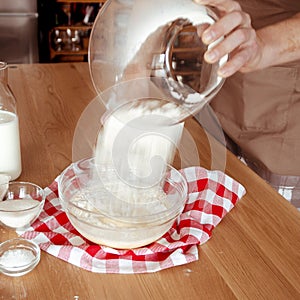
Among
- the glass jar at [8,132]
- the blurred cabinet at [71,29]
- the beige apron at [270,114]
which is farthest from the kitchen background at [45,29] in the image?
the glass jar at [8,132]

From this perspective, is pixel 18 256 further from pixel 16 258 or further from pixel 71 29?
pixel 71 29

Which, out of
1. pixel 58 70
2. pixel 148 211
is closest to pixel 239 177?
pixel 148 211

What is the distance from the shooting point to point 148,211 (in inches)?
35.8

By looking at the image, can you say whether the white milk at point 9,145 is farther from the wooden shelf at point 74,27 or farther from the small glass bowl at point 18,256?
the wooden shelf at point 74,27

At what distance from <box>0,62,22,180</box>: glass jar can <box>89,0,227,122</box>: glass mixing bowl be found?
22cm

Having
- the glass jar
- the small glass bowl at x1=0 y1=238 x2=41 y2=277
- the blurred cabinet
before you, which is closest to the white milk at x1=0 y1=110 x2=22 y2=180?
the glass jar

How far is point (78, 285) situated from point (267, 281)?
0.96 feet

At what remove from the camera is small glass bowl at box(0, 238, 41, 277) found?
0.80 m

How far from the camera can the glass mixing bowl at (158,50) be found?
824 mm

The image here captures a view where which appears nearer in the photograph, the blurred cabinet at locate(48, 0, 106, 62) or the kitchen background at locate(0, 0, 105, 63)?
the kitchen background at locate(0, 0, 105, 63)

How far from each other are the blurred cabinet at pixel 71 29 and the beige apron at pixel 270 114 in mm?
2044

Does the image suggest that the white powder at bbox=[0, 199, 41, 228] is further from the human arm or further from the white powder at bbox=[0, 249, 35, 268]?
the human arm

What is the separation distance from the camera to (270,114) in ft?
4.82

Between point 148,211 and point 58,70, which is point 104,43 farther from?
point 58,70
